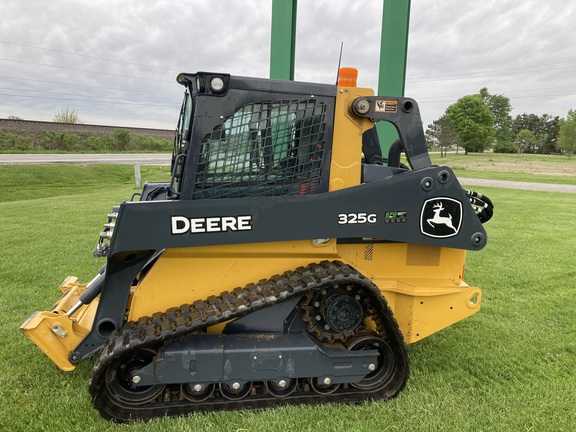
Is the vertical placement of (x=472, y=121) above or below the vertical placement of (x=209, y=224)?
above

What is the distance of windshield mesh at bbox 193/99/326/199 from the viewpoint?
2.85 meters

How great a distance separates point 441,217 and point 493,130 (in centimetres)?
7249

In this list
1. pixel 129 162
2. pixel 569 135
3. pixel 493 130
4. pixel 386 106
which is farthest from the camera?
pixel 493 130

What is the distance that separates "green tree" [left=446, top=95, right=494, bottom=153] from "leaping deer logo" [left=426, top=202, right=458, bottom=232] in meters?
66.9

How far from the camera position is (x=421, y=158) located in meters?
3.14

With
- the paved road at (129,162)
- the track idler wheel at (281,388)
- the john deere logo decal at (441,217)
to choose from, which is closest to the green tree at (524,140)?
the paved road at (129,162)

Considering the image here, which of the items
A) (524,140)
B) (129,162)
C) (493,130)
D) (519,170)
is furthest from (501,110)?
(129,162)

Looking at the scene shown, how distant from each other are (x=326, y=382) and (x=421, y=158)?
69.6 inches

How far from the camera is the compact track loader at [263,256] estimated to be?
2756 millimetres

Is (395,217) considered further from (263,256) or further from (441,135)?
(441,135)

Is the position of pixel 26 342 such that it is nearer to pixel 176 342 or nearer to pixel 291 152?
pixel 176 342

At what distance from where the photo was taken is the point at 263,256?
3023 millimetres

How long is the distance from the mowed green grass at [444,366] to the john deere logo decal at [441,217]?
1192mm

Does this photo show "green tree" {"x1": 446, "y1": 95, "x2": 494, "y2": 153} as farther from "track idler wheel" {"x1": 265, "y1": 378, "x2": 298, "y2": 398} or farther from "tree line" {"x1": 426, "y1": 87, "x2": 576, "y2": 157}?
"track idler wheel" {"x1": 265, "y1": 378, "x2": 298, "y2": 398}
